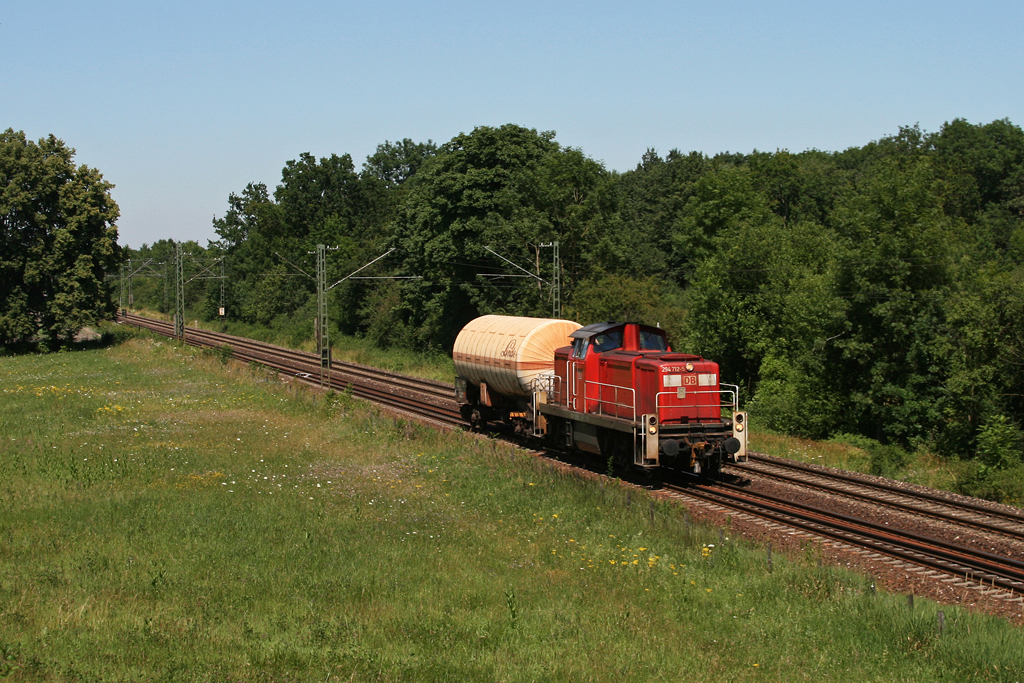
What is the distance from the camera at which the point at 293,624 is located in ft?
34.9

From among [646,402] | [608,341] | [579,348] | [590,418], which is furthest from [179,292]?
[646,402]

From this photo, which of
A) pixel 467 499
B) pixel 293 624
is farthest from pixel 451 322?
pixel 293 624

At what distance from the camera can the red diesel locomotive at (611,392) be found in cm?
2036

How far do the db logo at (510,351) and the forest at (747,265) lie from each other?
44.0 ft

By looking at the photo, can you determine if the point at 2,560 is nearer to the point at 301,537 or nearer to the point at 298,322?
the point at 301,537

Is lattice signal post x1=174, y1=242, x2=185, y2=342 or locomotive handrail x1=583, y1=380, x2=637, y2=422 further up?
lattice signal post x1=174, y1=242, x2=185, y2=342

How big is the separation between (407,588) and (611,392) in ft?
35.7

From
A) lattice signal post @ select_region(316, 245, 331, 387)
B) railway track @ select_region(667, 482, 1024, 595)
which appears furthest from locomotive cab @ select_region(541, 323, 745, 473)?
lattice signal post @ select_region(316, 245, 331, 387)

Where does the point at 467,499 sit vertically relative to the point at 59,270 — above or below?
below

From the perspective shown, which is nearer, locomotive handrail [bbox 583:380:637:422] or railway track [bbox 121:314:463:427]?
locomotive handrail [bbox 583:380:637:422]

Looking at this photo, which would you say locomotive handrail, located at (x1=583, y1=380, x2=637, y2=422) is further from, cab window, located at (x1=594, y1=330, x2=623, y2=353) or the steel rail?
the steel rail

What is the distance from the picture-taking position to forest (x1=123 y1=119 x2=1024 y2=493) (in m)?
29.5

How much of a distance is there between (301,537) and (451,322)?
45023 millimetres

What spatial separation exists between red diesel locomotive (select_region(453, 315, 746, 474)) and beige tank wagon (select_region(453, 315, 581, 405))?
0.11 feet
